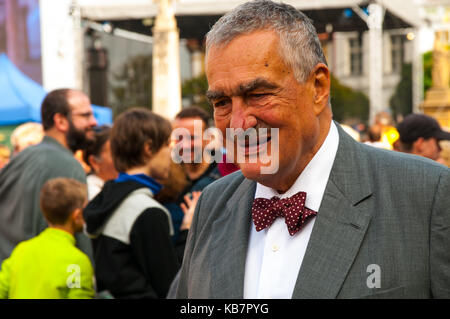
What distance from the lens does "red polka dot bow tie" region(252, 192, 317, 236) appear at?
7.18 feet

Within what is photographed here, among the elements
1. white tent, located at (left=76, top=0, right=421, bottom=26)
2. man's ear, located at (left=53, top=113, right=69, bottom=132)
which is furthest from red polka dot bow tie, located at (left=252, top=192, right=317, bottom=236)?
white tent, located at (left=76, top=0, right=421, bottom=26)

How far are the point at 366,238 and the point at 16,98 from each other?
9.44m

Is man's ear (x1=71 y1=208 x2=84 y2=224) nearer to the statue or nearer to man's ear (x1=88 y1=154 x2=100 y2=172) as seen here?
man's ear (x1=88 y1=154 x2=100 y2=172)

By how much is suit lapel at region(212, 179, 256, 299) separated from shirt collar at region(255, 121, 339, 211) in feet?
0.49

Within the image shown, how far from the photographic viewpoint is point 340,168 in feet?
7.36

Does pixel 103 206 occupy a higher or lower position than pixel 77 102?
lower

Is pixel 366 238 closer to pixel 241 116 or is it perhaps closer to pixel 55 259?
pixel 241 116

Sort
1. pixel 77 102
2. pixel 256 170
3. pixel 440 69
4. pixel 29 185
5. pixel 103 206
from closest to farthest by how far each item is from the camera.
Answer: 1. pixel 256 170
2. pixel 103 206
3. pixel 29 185
4. pixel 77 102
5. pixel 440 69

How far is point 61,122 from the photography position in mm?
5887

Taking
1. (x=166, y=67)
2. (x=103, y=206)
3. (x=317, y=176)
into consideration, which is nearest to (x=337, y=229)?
(x=317, y=176)

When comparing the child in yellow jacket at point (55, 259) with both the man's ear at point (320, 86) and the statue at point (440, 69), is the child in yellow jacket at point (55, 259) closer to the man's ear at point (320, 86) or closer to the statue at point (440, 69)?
the man's ear at point (320, 86)

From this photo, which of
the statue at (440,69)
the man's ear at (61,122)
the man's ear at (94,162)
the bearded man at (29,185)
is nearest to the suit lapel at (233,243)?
the bearded man at (29,185)
